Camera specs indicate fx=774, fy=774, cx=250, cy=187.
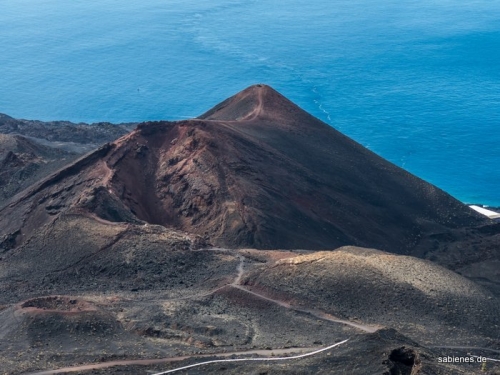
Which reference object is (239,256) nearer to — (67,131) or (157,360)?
(157,360)

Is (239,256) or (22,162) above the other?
(22,162)

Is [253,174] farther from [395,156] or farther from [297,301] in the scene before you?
[395,156]

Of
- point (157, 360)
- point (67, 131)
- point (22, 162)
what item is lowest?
point (157, 360)

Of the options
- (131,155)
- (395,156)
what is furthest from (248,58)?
(131,155)

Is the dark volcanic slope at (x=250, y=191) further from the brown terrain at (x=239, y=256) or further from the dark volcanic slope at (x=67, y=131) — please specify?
the dark volcanic slope at (x=67, y=131)

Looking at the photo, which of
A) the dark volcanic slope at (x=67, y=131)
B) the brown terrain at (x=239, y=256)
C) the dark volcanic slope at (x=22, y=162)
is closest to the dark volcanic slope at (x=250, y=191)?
the brown terrain at (x=239, y=256)

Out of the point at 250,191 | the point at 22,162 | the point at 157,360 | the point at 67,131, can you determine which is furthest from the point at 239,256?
the point at 67,131
